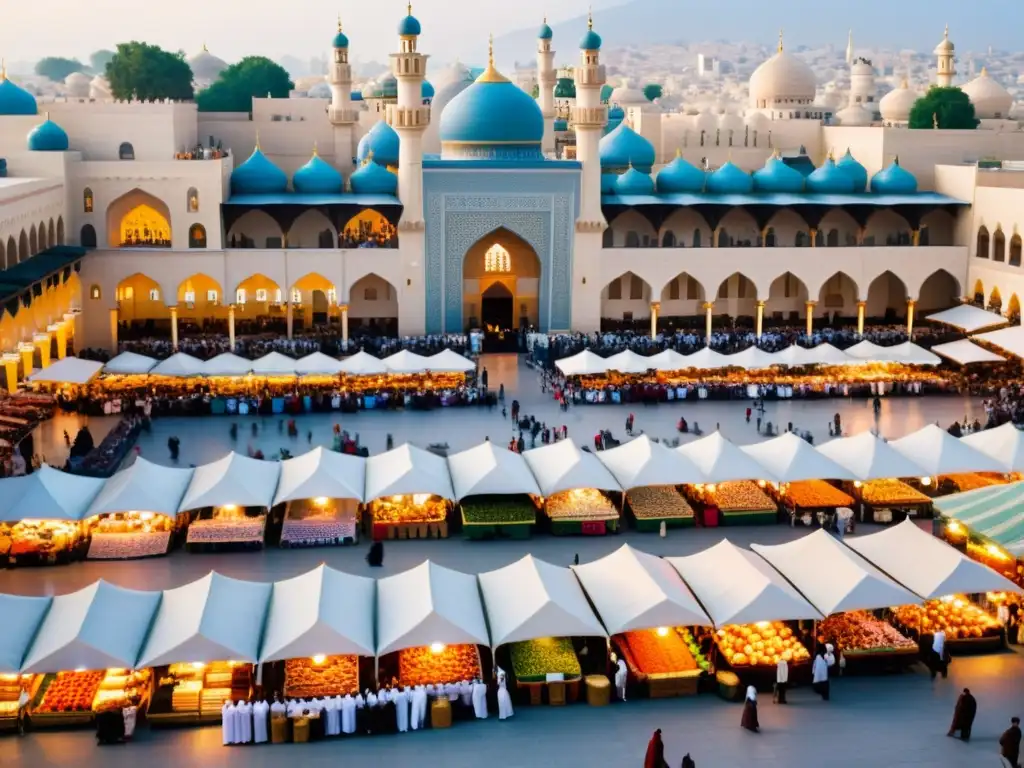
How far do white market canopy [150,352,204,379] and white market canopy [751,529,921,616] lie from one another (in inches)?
620

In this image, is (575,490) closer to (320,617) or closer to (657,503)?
(657,503)

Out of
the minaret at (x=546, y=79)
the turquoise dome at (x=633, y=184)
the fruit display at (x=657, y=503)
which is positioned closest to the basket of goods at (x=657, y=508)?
the fruit display at (x=657, y=503)

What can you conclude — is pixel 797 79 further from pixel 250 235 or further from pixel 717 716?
pixel 717 716

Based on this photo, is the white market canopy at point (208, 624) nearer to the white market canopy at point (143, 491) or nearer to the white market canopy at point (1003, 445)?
the white market canopy at point (143, 491)

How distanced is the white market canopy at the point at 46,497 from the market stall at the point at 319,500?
2976 millimetres

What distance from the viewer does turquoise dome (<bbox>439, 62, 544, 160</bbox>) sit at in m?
36.3

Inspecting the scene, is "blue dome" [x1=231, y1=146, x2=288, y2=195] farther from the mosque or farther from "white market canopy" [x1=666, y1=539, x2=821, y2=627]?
"white market canopy" [x1=666, y1=539, x2=821, y2=627]

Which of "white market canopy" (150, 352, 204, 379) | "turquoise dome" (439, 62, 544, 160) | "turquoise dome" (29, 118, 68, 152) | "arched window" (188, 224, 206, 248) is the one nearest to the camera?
"white market canopy" (150, 352, 204, 379)

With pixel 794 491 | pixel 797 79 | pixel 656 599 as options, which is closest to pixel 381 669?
pixel 656 599

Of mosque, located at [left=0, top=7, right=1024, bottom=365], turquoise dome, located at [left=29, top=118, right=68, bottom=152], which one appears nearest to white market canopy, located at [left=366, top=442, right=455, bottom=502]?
mosque, located at [left=0, top=7, right=1024, bottom=365]

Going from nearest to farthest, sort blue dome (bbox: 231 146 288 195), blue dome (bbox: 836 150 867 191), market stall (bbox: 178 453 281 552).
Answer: market stall (bbox: 178 453 281 552) → blue dome (bbox: 231 146 288 195) → blue dome (bbox: 836 150 867 191)

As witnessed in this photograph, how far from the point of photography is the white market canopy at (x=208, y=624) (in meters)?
14.6

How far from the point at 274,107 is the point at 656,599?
1291 inches

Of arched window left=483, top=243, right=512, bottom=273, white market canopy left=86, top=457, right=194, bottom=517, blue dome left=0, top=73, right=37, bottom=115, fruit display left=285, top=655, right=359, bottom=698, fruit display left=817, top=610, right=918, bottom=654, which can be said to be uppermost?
blue dome left=0, top=73, right=37, bottom=115
